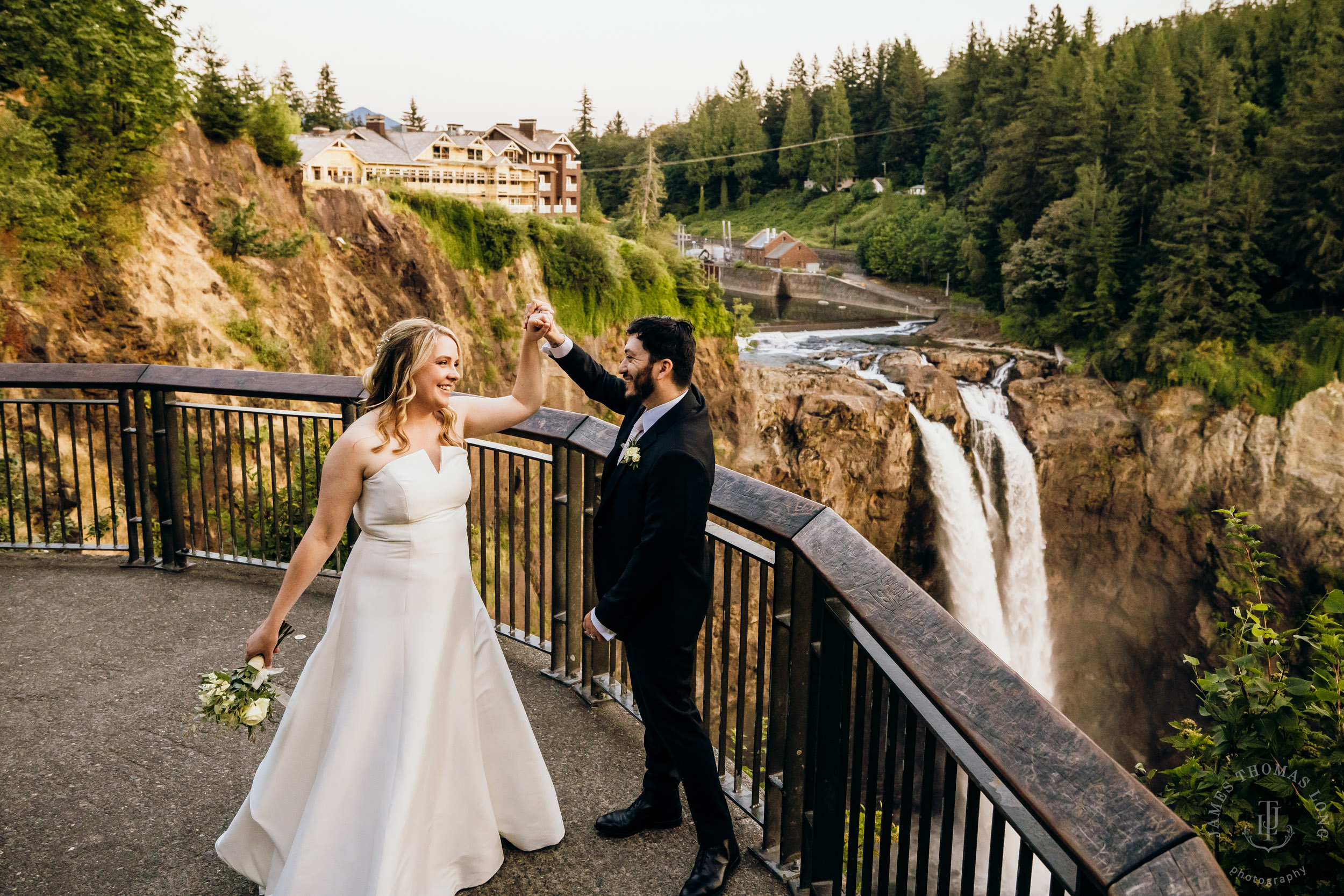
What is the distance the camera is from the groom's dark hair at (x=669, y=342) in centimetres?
285

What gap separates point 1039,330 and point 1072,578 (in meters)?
14.9

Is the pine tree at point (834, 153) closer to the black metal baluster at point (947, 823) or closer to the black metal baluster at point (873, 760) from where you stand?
the black metal baluster at point (873, 760)

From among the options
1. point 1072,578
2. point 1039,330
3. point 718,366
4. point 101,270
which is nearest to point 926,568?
point 1072,578

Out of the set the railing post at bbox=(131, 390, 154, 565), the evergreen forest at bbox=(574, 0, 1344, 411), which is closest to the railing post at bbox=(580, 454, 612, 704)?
the railing post at bbox=(131, 390, 154, 565)

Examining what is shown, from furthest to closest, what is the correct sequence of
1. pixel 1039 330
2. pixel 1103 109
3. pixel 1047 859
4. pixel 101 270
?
pixel 1103 109
pixel 1039 330
pixel 101 270
pixel 1047 859

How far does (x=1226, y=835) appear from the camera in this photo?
2896 millimetres

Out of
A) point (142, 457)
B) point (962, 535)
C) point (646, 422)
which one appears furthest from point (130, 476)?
point (962, 535)

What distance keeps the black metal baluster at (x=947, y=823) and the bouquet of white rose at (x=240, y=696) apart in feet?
6.46

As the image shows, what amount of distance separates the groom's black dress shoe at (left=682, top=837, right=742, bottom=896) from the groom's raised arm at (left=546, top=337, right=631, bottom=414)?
148cm

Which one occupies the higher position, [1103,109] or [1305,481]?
[1103,109]

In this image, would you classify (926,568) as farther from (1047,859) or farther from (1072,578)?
(1047,859)

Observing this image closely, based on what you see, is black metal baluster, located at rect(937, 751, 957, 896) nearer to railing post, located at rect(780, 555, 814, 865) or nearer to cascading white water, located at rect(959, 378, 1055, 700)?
railing post, located at rect(780, 555, 814, 865)

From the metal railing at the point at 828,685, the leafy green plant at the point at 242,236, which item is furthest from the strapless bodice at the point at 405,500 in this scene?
the leafy green plant at the point at 242,236

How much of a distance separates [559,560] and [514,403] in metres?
1.14
